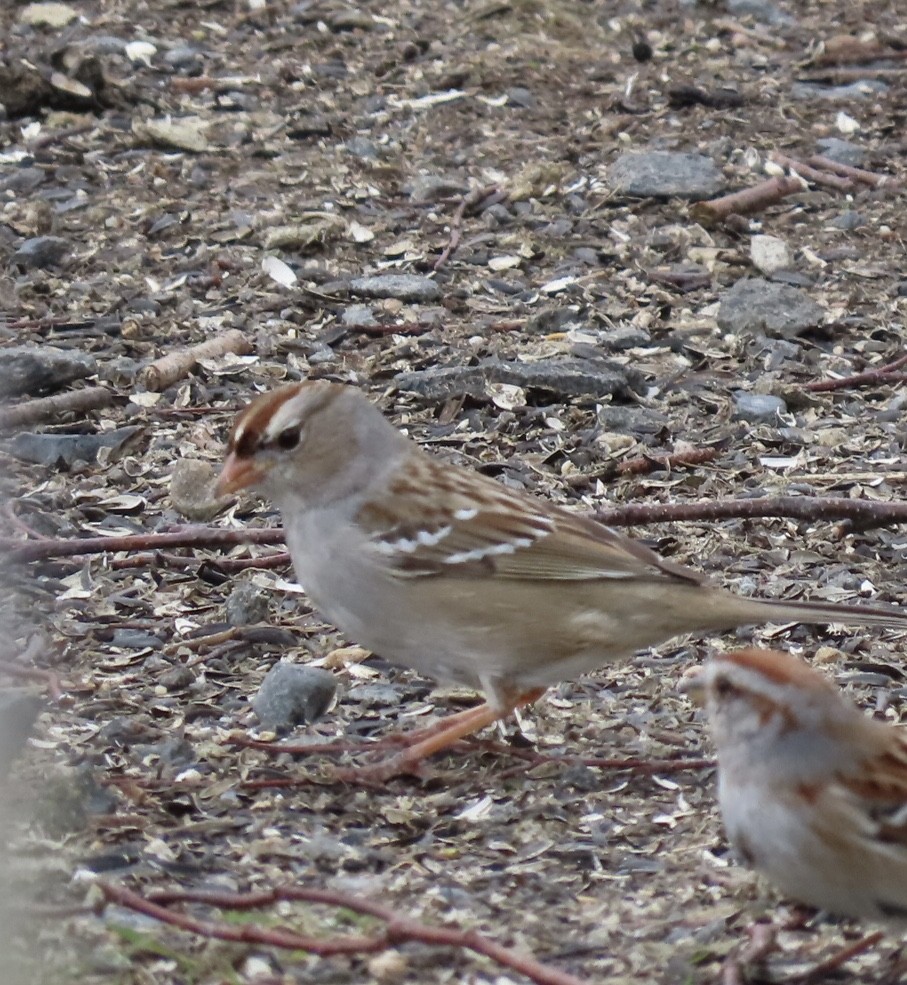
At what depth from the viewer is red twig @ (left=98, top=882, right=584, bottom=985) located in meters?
2.90

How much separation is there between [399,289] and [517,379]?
32.0 inches

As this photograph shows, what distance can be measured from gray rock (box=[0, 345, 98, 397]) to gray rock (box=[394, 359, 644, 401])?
100 cm

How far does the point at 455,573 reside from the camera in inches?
161

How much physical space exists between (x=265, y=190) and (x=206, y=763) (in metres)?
3.67

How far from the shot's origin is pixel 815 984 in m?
3.06

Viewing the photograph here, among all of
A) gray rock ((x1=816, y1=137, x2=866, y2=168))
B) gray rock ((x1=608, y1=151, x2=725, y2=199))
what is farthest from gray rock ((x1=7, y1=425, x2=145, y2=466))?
gray rock ((x1=816, y1=137, x2=866, y2=168))

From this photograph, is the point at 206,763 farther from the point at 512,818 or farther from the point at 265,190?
the point at 265,190

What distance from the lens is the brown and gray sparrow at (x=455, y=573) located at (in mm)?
4004

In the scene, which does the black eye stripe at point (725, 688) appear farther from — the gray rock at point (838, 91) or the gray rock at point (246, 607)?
the gray rock at point (838, 91)

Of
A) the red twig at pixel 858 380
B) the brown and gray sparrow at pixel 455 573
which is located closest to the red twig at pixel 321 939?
the brown and gray sparrow at pixel 455 573

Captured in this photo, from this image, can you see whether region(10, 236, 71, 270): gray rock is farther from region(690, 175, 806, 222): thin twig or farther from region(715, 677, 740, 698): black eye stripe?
region(715, 677, 740, 698): black eye stripe

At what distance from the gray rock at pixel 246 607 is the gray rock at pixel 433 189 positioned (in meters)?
2.89

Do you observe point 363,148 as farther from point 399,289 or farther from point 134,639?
point 134,639

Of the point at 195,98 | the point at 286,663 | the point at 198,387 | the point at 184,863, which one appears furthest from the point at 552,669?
the point at 195,98
